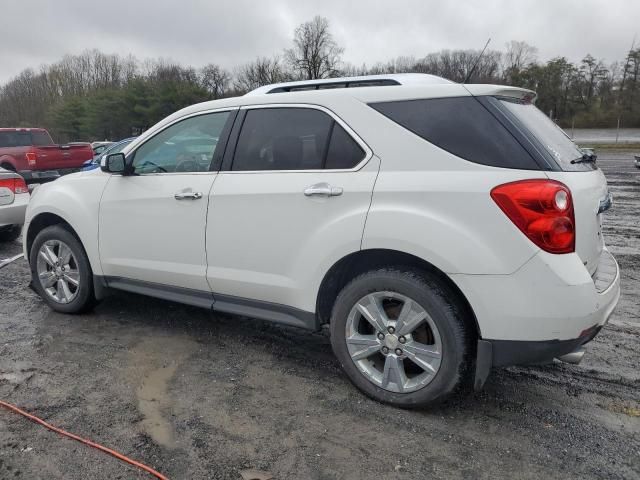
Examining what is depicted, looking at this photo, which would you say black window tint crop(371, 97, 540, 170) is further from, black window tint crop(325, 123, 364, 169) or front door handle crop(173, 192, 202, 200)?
front door handle crop(173, 192, 202, 200)

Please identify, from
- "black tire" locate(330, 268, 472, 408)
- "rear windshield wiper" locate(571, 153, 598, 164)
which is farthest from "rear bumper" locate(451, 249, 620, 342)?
"rear windshield wiper" locate(571, 153, 598, 164)

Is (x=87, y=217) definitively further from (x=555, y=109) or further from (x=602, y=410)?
(x=555, y=109)

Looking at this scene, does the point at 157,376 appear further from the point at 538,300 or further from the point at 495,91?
the point at 495,91

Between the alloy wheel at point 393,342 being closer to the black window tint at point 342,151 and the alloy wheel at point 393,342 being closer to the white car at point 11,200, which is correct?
the black window tint at point 342,151

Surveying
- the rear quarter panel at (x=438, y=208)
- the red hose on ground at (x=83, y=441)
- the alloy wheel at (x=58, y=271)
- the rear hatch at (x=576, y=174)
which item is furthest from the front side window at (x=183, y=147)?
A: the rear hatch at (x=576, y=174)

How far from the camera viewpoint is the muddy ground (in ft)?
8.32

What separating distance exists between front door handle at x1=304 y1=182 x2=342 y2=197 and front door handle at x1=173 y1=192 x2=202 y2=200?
884 millimetres

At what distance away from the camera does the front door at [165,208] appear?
3668 mm

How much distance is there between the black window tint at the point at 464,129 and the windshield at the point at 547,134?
0.17m

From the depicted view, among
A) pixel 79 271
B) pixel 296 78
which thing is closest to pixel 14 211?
pixel 79 271

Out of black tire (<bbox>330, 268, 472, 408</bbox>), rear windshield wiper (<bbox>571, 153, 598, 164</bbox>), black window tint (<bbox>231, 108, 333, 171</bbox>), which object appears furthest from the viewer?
black window tint (<bbox>231, 108, 333, 171</bbox>)

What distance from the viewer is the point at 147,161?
4039 mm

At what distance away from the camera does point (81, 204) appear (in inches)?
169

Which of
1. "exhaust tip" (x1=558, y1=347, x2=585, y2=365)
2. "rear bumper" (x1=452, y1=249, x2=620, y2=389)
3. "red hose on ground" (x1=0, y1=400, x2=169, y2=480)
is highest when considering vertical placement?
"rear bumper" (x1=452, y1=249, x2=620, y2=389)
